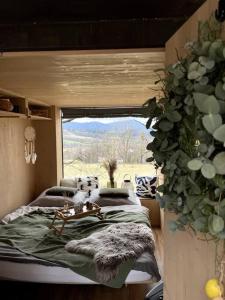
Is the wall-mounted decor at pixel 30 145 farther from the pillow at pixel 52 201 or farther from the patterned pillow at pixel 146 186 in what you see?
the patterned pillow at pixel 146 186

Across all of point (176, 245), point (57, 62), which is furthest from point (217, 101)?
point (57, 62)

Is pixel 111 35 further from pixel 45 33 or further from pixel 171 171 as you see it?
pixel 171 171

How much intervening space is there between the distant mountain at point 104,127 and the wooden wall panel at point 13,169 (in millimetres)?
1020

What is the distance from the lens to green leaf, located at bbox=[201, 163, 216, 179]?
0.71 m

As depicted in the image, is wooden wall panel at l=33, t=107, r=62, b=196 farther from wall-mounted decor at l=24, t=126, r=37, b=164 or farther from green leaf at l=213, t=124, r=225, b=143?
green leaf at l=213, t=124, r=225, b=143

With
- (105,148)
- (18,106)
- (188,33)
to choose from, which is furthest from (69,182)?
(188,33)

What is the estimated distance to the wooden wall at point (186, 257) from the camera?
3.31 ft

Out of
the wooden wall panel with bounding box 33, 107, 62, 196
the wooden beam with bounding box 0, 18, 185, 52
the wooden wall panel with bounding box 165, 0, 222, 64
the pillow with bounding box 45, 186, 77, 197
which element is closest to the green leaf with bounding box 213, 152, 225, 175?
the wooden wall panel with bounding box 165, 0, 222, 64

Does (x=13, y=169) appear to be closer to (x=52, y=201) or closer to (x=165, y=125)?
(x=52, y=201)

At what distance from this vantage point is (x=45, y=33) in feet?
4.61

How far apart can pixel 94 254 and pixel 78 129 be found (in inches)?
140

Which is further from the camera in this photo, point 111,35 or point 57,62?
point 57,62

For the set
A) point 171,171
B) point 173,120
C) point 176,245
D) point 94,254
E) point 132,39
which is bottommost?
point 94,254

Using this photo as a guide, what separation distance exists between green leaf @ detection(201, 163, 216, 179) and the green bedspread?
2038 millimetres
